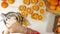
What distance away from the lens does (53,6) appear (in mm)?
1264

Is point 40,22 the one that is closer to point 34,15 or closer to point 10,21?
point 34,15

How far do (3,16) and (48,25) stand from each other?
1.28 feet

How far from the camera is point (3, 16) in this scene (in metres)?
1.24

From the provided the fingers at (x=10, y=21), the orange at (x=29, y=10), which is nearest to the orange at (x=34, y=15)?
the orange at (x=29, y=10)

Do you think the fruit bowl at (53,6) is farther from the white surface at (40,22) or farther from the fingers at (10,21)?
the fingers at (10,21)

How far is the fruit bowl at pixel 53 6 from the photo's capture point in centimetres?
126

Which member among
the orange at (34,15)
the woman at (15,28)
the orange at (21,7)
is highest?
the orange at (21,7)

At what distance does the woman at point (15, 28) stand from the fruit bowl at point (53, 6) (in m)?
0.23

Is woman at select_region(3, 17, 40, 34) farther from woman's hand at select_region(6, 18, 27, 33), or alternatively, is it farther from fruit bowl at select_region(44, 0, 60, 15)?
fruit bowl at select_region(44, 0, 60, 15)

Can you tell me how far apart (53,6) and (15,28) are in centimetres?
37

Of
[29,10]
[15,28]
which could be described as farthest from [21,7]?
[15,28]

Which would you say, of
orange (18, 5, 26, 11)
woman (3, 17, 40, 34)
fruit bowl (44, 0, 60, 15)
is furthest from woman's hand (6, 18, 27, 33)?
fruit bowl (44, 0, 60, 15)

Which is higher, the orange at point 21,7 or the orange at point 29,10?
the orange at point 21,7

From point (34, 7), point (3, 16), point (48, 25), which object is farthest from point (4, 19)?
point (48, 25)
